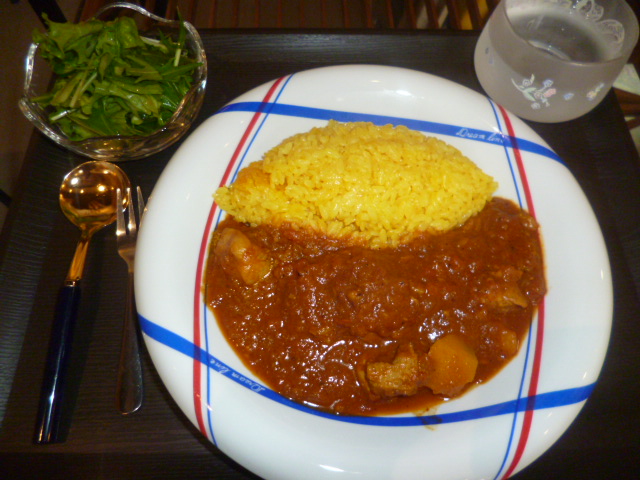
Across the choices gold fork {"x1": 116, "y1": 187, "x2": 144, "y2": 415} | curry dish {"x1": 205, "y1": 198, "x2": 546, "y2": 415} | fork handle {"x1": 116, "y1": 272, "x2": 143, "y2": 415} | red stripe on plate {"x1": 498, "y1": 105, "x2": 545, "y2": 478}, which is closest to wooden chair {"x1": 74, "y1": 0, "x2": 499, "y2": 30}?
red stripe on plate {"x1": 498, "y1": 105, "x2": 545, "y2": 478}

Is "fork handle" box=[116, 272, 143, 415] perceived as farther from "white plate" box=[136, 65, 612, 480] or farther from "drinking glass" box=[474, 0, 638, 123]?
"drinking glass" box=[474, 0, 638, 123]

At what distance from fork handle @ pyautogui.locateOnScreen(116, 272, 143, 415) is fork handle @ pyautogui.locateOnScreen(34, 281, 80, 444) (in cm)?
20

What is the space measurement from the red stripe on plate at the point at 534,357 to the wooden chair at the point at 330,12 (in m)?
1.21

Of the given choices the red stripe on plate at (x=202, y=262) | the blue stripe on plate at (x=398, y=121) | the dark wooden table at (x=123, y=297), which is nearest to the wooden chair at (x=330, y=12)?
the dark wooden table at (x=123, y=297)

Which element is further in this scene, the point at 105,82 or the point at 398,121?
the point at 398,121

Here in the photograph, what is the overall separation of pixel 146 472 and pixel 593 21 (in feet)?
10.1

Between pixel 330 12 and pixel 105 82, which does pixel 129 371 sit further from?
pixel 330 12

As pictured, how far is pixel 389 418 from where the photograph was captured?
1.72 metres

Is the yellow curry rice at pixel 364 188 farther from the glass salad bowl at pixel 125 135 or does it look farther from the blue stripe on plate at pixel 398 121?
the glass salad bowl at pixel 125 135

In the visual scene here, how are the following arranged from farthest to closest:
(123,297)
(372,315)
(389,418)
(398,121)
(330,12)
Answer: (330,12)
(398,121)
(123,297)
(372,315)
(389,418)

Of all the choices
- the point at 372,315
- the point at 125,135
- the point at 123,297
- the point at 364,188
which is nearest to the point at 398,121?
the point at 364,188

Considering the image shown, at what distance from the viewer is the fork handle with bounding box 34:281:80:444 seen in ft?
5.49

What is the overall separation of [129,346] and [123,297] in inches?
10.8

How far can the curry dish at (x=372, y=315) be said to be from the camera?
1.75 meters
